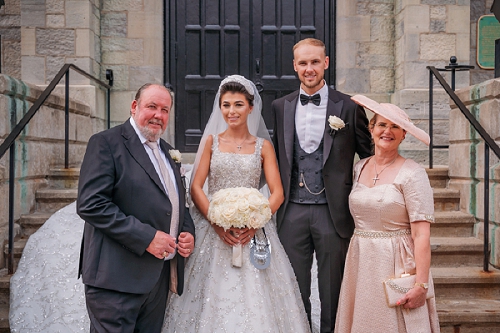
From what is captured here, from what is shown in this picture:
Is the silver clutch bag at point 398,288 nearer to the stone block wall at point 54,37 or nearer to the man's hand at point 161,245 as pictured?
the man's hand at point 161,245

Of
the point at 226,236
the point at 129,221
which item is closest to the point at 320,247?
the point at 226,236

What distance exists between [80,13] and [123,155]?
495cm

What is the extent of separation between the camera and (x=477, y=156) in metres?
4.70

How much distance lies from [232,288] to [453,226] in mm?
2742

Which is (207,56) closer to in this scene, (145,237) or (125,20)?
(125,20)

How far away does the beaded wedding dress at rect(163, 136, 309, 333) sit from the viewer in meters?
2.85

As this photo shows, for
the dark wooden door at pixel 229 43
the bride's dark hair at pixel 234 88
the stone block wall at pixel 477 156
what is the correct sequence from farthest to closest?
the dark wooden door at pixel 229 43 < the stone block wall at pixel 477 156 < the bride's dark hair at pixel 234 88

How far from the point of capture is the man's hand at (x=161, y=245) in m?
2.42

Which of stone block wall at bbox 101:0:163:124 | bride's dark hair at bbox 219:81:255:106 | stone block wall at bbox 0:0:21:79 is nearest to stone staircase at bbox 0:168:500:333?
stone block wall at bbox 101:0:163:124

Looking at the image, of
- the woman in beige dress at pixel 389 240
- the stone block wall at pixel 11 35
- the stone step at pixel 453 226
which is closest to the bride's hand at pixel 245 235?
the woman in beige dress at pixel 389 240

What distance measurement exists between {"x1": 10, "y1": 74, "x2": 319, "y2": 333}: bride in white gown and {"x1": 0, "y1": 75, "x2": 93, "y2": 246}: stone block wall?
0.93m

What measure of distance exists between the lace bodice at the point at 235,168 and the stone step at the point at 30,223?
226 cm

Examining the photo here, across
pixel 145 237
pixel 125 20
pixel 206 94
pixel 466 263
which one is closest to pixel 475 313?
pixel 466 263

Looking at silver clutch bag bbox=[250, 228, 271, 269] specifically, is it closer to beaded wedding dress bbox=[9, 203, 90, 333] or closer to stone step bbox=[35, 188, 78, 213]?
beaded wedding dress bbox=[9, 203, 90, 333]
